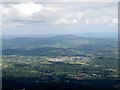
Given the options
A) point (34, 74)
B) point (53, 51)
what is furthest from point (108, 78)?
point (53, 51)

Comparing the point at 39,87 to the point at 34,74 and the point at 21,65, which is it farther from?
the point at 21,65

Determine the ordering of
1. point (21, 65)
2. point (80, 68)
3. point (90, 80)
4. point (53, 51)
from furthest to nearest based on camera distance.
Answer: point (53, 51), point (21, 65), point (80, 68), point (90, 80)

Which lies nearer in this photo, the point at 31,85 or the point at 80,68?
the point at 31,85

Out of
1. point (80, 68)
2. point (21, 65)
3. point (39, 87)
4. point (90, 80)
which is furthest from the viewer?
point (21, 65)

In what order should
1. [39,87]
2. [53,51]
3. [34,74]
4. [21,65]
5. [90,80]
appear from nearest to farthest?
[39,87], [90,80], [34,74], [21,65], [53,51]

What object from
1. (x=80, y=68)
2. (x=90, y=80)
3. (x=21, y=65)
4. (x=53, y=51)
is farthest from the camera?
(x=53, y=51)

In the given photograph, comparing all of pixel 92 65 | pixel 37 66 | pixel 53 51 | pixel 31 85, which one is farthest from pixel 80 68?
pixel 53 51

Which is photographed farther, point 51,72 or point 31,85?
point 51,72

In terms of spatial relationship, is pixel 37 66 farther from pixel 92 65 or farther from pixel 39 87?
pixel 39 87

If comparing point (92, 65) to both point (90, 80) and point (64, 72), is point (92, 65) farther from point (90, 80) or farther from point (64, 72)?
point (90, 80)
